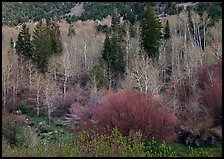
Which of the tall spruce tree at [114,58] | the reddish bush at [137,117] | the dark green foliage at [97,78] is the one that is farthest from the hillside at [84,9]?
the reddish bush at [137,117]

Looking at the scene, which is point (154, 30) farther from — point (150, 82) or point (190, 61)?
point (150, 82)

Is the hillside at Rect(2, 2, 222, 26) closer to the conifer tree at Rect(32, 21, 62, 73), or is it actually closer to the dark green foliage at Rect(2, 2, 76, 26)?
the dark green foliage at Rect(2, 2, 76, 26)

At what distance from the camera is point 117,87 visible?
30.9m

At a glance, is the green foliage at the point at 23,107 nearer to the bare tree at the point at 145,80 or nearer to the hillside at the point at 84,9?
the bare tree at the point at 145,80

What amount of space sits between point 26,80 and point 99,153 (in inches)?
967

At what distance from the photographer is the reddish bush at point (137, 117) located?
18641mm

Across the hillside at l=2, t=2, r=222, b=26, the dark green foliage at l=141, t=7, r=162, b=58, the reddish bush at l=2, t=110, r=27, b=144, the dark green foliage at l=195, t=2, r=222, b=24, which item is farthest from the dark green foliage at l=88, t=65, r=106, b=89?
the hillside at l=2, t=2, r=222, b=26

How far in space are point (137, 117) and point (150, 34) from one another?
15.9 metres

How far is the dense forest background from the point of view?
18.0m

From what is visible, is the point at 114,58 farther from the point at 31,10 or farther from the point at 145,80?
the point at 31,10

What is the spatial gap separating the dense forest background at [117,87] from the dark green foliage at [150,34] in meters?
0.09

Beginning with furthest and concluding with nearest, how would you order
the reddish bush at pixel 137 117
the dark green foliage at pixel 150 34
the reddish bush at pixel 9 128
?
the dark green foliage at pixel 150 34, the reddish bush at pixel 9 128, the reddish bush at pixel 137 117

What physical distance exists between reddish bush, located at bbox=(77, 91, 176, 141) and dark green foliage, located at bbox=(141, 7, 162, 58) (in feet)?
45.1

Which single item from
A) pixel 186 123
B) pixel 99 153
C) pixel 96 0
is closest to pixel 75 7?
pixel 96 0
